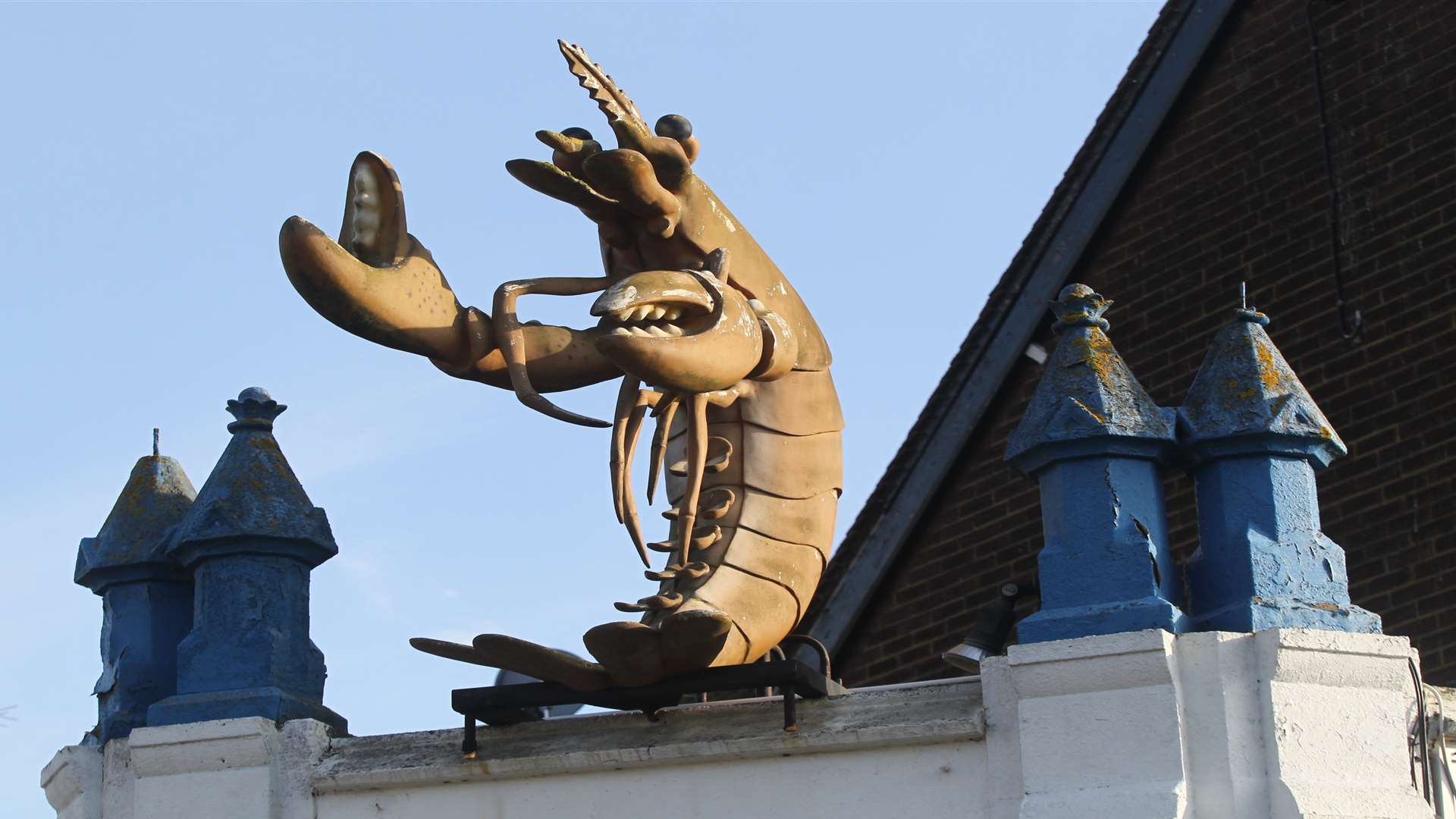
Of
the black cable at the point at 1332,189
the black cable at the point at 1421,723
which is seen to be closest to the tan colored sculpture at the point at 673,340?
the black cable at the point at 1421,723

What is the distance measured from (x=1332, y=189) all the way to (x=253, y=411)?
20.1ft

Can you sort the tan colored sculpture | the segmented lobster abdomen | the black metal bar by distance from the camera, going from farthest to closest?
the segmented lobster abdomen, the tan colored sculpture, the black metal bar

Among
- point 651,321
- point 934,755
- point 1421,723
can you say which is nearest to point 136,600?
point 651,321

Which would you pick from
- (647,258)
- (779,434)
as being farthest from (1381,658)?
(647,258)

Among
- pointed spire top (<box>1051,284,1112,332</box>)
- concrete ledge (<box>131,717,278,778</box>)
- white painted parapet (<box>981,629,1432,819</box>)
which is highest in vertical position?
pointed spire top (<box>1051,284,1112,332</box>)

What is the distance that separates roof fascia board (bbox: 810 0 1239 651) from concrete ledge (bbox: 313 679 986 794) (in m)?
6.23

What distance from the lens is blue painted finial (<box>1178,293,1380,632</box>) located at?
7.90 metres

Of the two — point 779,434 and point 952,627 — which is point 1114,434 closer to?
point 779,434

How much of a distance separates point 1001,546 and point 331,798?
6236 millimetres

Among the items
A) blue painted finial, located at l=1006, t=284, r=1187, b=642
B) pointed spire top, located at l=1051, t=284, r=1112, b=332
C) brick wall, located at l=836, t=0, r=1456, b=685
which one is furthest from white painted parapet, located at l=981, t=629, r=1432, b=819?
brick wall, located at l=836, t=0, r=1456, b=685

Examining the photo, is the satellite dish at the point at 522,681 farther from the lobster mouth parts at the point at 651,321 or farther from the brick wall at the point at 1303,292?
the brick wall at the point at 1303,292

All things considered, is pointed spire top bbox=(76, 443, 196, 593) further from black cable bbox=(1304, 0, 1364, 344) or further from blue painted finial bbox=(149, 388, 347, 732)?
black cable bbox=(1304, 0, 1364, 344)

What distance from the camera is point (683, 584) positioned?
28.5 ft

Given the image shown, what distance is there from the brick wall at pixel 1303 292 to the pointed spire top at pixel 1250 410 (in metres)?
3.95
